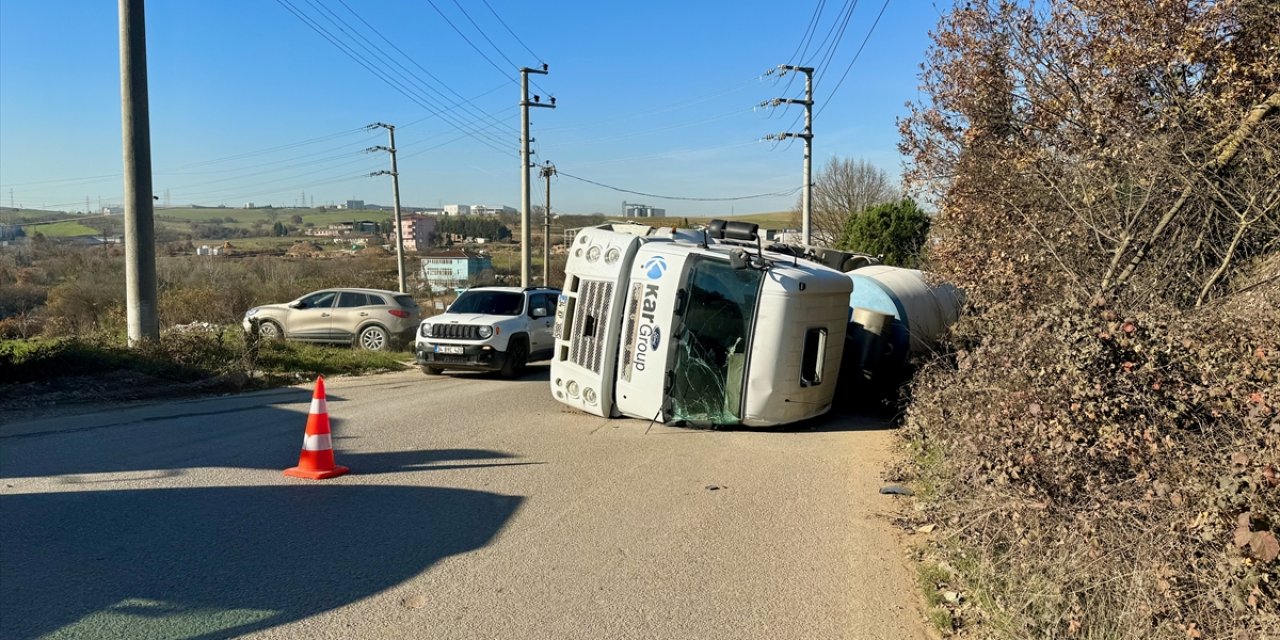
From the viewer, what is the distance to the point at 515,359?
51.4ft

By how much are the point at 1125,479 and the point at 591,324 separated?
6760 millimetres

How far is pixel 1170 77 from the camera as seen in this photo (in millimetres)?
7242

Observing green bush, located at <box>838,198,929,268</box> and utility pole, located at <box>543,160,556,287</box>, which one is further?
utility pole, located at <box>543,160,556,287</box>

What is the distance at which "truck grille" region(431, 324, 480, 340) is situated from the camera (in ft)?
49.8

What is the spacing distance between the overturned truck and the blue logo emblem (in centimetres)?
1

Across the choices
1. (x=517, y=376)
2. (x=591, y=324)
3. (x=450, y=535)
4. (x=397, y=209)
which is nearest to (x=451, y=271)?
(x=397, y=209)

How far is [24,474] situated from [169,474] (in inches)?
50.4

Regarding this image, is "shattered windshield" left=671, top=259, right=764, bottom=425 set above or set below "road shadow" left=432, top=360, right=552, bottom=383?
above

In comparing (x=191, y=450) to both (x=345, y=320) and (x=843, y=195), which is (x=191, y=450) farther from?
(x=843, y=195)

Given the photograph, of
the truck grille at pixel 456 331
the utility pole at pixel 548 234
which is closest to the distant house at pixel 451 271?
the utility pole at pixel 548 234

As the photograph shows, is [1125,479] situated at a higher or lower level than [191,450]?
higher

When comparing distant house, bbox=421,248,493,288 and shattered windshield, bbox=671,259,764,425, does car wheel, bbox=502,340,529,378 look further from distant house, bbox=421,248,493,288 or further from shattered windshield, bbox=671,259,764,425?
distant house, bbox=421,248,493,288

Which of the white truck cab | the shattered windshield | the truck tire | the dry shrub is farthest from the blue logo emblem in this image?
the truck tire

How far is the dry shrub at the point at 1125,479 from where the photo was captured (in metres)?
3.40
